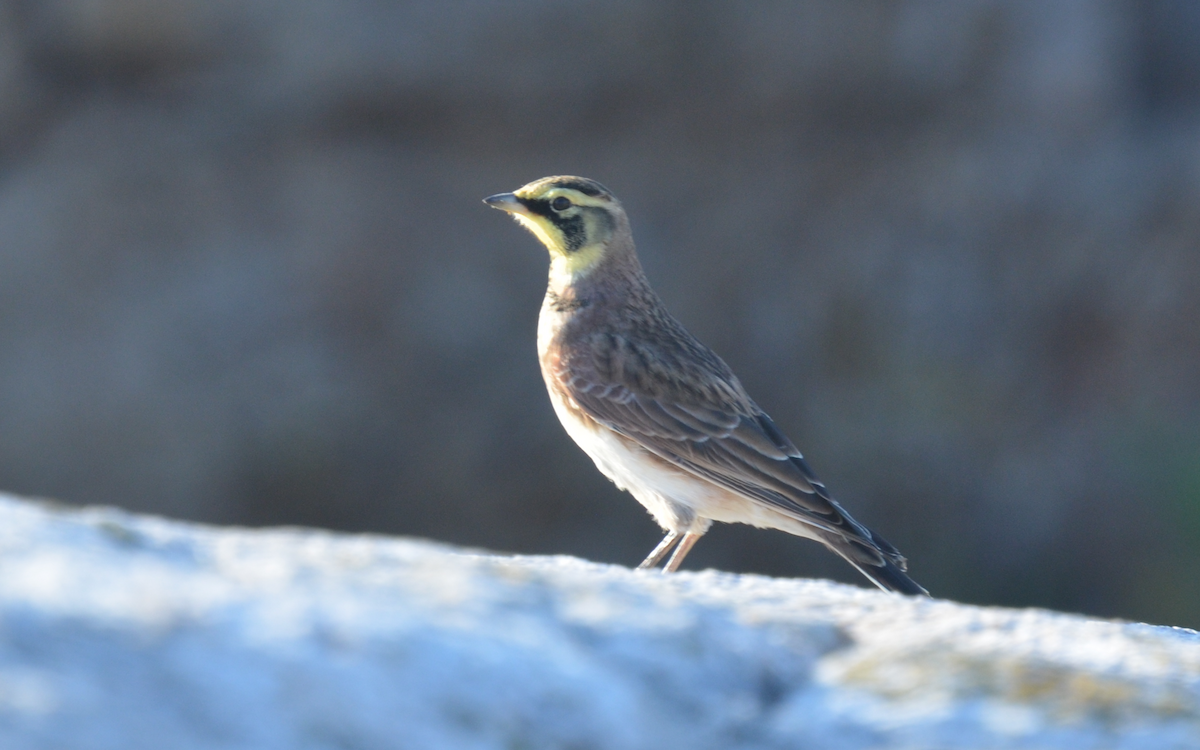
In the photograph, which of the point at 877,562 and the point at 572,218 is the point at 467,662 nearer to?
the point at 877,562

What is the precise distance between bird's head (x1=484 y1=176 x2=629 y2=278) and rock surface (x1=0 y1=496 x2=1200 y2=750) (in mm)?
3120

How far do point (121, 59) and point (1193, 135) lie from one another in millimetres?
8651

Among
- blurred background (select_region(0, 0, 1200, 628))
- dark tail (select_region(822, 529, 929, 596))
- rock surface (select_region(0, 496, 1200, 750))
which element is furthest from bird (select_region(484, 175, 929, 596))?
blurred background (select_region(0, 0, 1200, 628))

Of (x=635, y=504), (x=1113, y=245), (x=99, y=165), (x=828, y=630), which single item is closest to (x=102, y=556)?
(x=828, y=630)

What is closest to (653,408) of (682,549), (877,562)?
(682,549)

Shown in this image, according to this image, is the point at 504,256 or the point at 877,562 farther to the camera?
the point at 504,256

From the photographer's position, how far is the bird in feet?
16.3

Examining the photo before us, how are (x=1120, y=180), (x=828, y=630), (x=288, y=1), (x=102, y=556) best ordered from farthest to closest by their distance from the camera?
1. (x=1120, y=180)
2. (x=288, y=1)
3. (x=828, y=630)
4. (x=102, y=556)

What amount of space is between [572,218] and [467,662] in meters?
3.93

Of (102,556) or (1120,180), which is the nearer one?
(102,556)

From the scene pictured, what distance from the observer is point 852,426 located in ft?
35.0

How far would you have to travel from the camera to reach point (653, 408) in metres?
5.26

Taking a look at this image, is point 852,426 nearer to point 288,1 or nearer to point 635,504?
point 635,504

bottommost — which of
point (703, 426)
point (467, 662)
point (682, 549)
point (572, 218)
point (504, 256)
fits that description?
point (682, 549)
